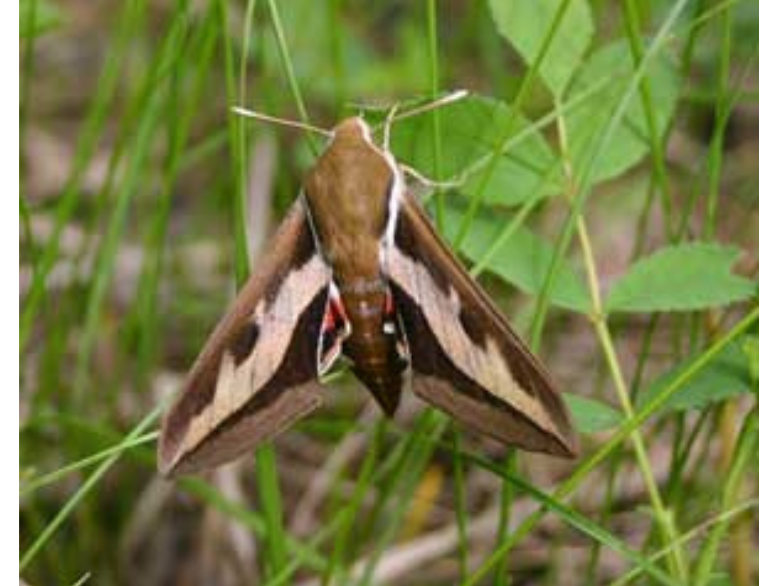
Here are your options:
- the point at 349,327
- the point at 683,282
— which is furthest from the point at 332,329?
the point at 683,282

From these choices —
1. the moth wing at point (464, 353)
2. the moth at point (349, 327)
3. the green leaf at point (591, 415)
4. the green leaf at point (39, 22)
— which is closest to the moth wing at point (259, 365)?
the moth at point (349, 327)

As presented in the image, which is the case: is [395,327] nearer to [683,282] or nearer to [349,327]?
[349,327]

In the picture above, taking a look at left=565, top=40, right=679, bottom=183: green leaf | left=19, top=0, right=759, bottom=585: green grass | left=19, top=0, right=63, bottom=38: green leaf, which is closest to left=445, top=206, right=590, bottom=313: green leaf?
left=19, top=0, right=759, bottom=585: green grass

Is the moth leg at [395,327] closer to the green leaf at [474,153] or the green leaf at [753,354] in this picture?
the green leaf at [474,153]

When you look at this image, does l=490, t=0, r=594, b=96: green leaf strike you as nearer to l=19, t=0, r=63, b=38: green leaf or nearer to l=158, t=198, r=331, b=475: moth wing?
l=158, t=198, r=331, b=475: moth wing
